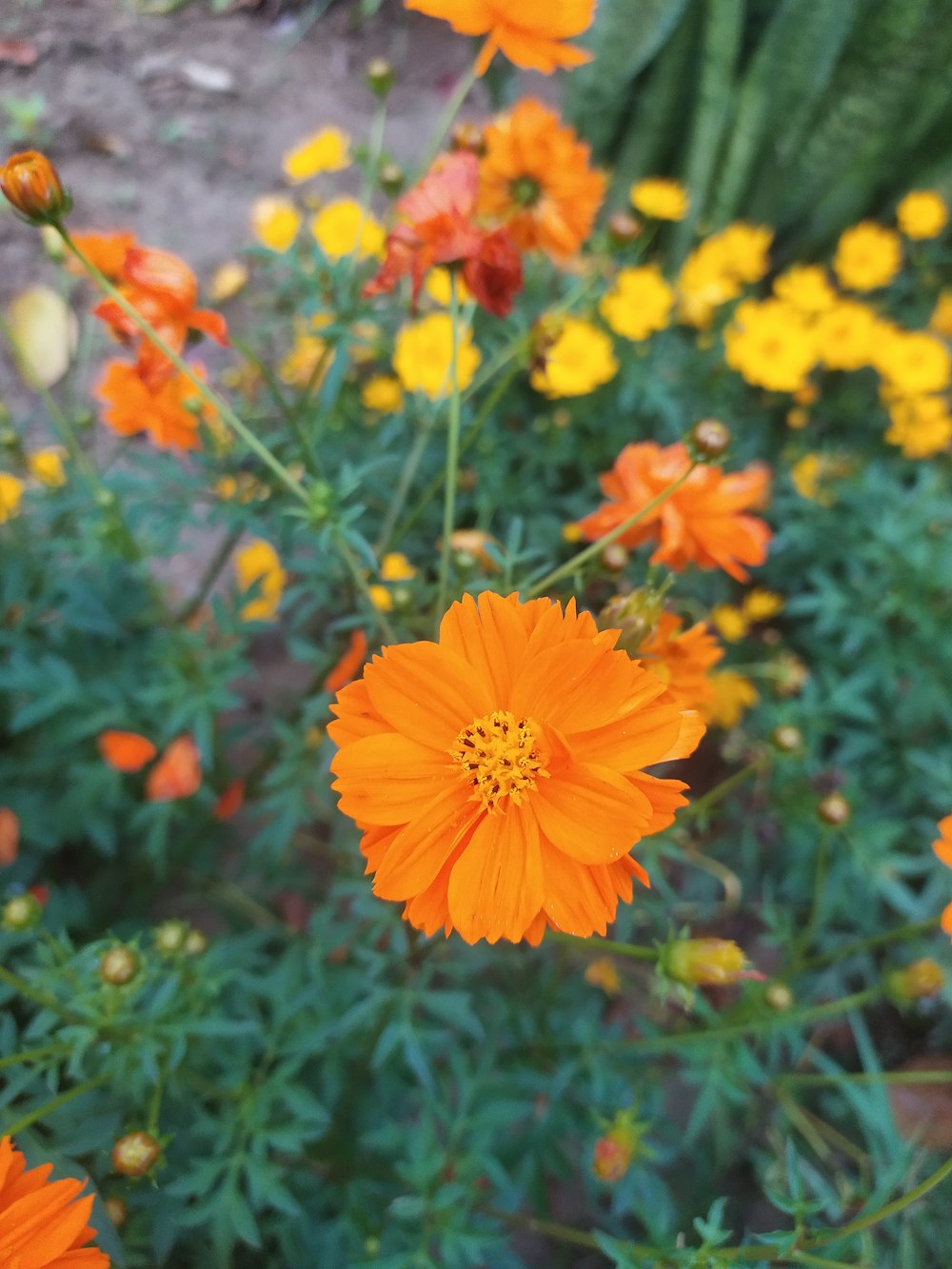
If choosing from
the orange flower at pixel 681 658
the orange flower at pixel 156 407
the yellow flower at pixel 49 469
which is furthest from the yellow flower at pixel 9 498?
the orange flower at pixel 681 658

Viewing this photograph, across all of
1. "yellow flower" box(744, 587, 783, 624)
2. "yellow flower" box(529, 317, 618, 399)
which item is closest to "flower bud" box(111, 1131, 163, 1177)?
"yellow flower" box(529, 317, 618, 399)

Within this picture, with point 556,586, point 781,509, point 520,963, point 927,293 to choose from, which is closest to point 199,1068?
point 520,963

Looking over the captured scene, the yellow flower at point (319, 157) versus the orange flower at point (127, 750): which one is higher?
the yellow flower at point (319, 157)

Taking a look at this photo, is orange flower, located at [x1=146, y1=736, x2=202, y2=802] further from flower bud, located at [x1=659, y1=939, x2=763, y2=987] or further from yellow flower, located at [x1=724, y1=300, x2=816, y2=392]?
yellow flower, located at [x1=724, y1=300, x2=816, y2=392]

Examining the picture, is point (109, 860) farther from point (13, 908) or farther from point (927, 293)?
point (927, 293)

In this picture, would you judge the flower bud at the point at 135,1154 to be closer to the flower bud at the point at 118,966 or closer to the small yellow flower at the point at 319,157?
the flower bud at the point at 118,966

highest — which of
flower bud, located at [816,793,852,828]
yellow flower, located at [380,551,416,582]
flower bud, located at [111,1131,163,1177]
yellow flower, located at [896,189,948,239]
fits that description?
yellow flower, located at [896,189,948,239]
